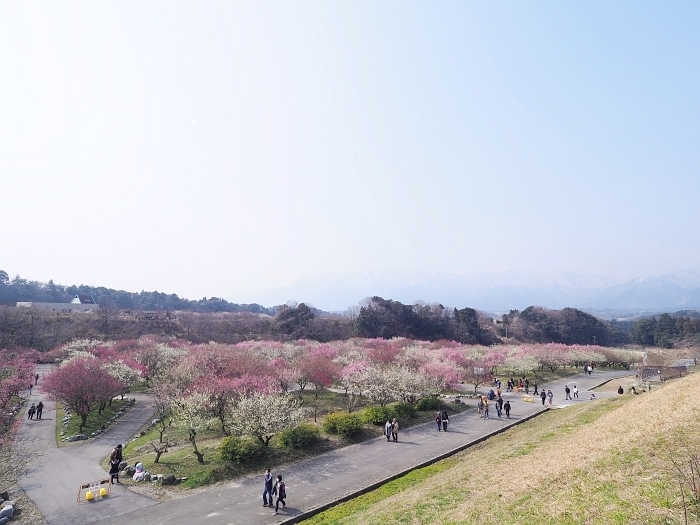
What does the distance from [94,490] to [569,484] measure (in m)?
18.4

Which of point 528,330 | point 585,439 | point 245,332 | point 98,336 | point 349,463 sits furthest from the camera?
point 528,330

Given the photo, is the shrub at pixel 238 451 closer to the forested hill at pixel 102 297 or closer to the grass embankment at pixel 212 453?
the grass embankment at pixel 212 453

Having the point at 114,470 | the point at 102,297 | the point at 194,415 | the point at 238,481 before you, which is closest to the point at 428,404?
the point at 238,481

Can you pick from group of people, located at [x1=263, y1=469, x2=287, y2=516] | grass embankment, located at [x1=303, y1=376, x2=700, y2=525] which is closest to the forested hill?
group of people, located at [x1=263, y1=469, x2=287, y2=516]

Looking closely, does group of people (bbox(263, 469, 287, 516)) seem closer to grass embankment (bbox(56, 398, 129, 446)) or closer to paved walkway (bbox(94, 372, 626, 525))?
paved walkway (bbox(94, 372, 626, 525))

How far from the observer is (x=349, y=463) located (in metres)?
19.9

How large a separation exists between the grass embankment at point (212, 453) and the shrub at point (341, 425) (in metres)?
0.31

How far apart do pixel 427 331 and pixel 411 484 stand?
7401 cm

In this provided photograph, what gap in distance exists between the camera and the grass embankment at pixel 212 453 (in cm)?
1870

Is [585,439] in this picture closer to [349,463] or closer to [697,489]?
[697,489]

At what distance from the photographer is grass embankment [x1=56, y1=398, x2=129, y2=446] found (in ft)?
90.3

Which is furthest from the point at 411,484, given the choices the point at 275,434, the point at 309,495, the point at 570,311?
the point at 570,311

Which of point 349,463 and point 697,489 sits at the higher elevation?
point 697,489

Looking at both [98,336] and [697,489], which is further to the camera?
[98,336]
